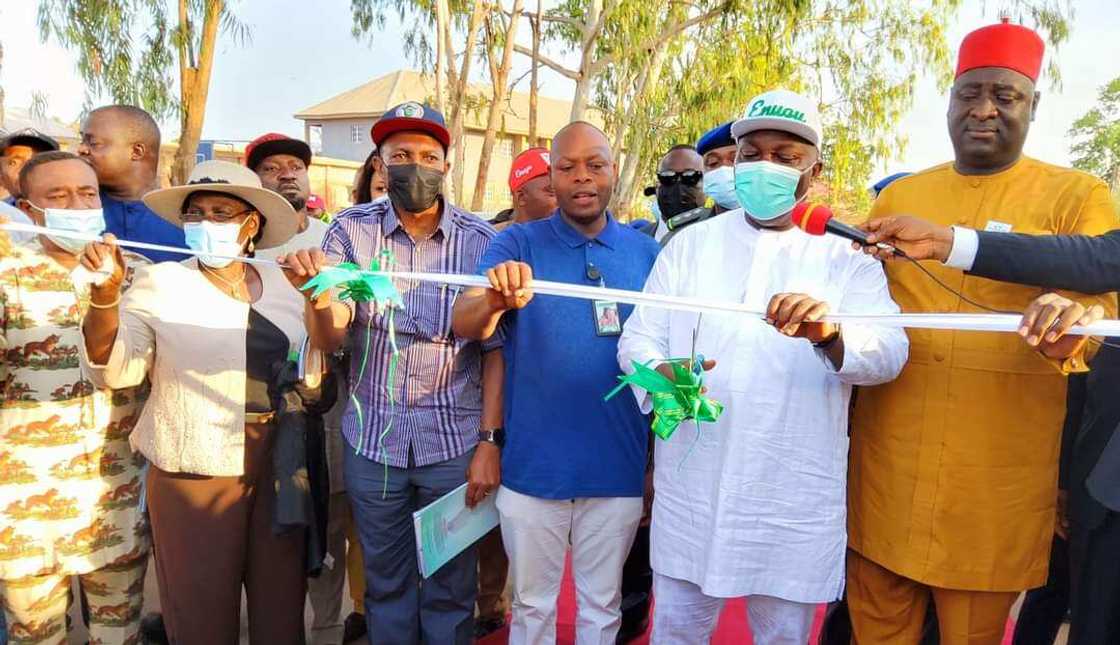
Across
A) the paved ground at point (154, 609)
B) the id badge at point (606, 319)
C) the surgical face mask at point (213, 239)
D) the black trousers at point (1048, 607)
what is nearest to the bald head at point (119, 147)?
the surgical face mask at point (213, 239)

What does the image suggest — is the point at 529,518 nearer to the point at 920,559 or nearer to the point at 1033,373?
the point at 920,559

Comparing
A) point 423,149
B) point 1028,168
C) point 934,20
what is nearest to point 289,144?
point 423,149

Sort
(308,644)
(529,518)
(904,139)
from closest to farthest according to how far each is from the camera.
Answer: (529,518) < (308,644) < (904,139)

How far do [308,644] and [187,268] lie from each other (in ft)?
6.30

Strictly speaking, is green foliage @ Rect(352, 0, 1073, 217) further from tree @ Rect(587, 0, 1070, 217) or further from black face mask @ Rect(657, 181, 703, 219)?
black face mask @ Rect(657, 181, 703, 219)

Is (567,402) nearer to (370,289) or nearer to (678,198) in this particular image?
(370,289)

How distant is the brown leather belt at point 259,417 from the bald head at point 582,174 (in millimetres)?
1367

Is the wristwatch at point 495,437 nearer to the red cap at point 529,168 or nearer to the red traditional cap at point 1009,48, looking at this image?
the red cap at point 529,168

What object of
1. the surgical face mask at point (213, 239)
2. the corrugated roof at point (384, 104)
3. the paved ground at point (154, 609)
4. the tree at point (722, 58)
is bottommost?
the paved ground at point (154, 609)

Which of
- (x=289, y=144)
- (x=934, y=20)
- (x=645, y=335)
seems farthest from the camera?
(x=934, y=20)

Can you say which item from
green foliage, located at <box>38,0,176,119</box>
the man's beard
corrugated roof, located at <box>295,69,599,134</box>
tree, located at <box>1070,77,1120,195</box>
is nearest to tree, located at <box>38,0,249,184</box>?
green foliage, located at <box>38,0,176,119</box>

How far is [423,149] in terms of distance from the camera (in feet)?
9.95

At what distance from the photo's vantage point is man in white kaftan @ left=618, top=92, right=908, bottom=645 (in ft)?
7.79

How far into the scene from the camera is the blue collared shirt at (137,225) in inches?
145
